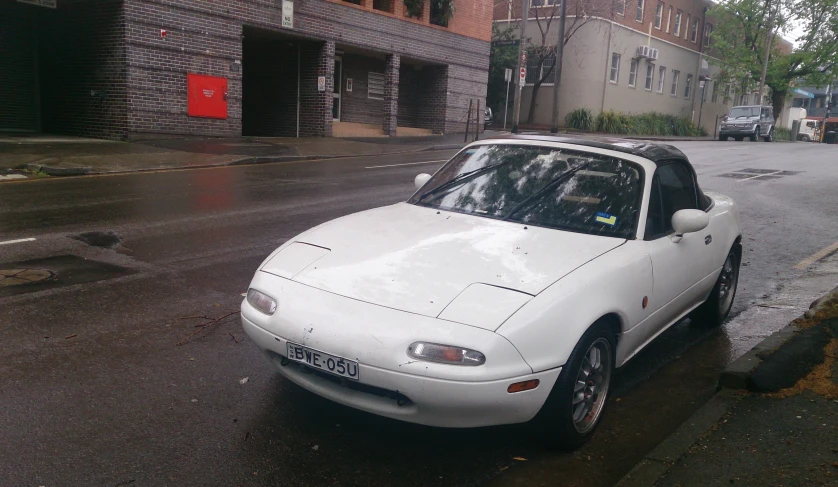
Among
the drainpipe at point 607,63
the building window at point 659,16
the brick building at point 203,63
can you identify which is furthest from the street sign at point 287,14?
the building window at point 659,16

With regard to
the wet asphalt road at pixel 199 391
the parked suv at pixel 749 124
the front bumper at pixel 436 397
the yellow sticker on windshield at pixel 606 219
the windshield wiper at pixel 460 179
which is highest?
the parked suv at pixel 749 124

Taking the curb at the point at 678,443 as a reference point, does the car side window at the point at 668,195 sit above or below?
above

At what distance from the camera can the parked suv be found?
124 ft

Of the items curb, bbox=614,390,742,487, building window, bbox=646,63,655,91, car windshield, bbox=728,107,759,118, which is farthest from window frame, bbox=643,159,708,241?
building window, bbox=646,63,655,91

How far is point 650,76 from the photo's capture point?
43.7 meters

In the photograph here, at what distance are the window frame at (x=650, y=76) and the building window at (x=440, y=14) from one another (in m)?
20.4

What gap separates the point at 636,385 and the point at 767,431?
3.31 feet

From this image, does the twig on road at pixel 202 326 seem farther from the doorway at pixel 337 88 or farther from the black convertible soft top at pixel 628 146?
the doorway at pixel 337 88

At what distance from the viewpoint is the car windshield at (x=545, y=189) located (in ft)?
14.1

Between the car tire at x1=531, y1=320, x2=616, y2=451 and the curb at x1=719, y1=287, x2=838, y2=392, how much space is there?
2.95ft

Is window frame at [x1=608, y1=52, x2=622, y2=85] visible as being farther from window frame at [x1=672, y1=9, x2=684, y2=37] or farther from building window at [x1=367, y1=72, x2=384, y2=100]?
building window at [x1=367, y1=72, x2=384, y2=100]

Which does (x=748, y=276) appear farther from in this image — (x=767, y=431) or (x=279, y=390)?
(x=279, y=390)

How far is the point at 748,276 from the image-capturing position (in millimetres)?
7371

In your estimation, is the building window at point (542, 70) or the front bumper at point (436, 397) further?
the building window at point (542, 70)
